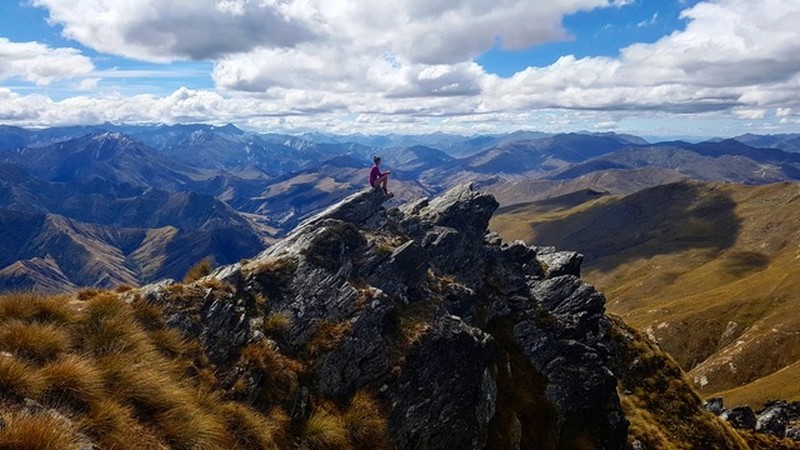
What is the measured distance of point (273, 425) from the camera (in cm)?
1998

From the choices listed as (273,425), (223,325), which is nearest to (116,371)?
(273,425)

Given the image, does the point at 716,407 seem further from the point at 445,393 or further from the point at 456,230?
the point at 445,393

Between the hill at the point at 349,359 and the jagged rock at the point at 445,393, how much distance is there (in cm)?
9

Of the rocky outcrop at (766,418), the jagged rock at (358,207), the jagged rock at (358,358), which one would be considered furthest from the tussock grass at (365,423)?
the rocky outcrop at (766,418)

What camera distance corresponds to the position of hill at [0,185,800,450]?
1470 cm

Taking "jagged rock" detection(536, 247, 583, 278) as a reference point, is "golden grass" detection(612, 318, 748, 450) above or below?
below

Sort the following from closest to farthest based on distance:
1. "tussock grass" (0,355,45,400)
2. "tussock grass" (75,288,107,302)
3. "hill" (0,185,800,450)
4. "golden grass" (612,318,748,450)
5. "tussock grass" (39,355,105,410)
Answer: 1. "tussock grass" (0,355,45,400)
2. "tussock grass" (39,355,105,410)
3. "hill" (0,185,800,450)
4. "tussock grass" (75,288,107,302)
5. "golden grass" (612,318,748,450)

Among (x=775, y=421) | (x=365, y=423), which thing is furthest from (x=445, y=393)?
(x=775, y=421)

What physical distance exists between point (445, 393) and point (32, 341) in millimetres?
Result: 19989

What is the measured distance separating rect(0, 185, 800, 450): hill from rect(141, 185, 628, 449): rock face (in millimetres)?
111

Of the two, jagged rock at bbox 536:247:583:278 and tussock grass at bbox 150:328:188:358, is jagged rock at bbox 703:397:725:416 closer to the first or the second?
jagged rock at bbox 536:247:583:278

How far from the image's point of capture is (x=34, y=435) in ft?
34.6

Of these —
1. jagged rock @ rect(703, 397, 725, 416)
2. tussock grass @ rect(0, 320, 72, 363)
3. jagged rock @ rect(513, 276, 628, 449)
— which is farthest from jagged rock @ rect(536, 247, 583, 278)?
tussock grass @ rect(0, 320, 72, 363)

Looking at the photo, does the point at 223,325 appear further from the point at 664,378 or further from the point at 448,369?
the point at 664,378
